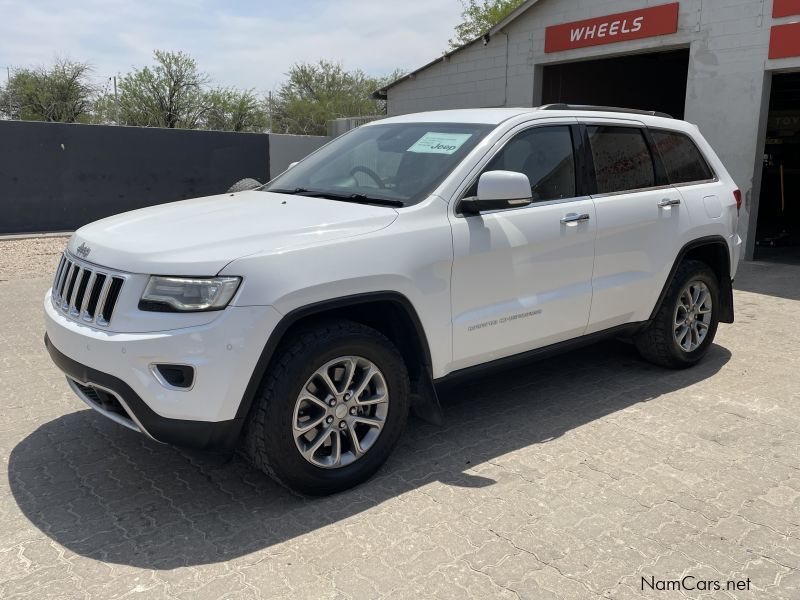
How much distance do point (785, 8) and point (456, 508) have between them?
9492mm

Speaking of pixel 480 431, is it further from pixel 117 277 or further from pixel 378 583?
pixel 117 277

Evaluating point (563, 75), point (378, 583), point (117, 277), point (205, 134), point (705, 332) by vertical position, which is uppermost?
point (563, 75)

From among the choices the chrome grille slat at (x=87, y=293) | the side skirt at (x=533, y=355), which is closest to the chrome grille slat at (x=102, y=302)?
the chrome grille slat at (x=87, y=293)

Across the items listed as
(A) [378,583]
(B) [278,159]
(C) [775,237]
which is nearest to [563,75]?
(C) [775,237]

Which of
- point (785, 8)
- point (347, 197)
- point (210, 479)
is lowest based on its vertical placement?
point (210, 479)

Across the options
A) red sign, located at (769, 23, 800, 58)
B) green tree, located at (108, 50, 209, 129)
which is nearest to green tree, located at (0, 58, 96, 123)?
green tree, located at (108, 50, 209, 129)

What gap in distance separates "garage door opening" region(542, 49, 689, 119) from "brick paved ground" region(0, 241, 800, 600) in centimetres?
1140

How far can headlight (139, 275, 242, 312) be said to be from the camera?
2924 millimetres

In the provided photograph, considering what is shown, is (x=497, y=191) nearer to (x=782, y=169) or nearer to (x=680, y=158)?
(x=680, y=158)

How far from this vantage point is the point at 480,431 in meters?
4.19

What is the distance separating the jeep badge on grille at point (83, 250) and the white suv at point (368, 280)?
0.06 feet

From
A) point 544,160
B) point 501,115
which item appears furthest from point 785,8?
point 501,115

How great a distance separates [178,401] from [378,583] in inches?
43.7

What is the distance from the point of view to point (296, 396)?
123 inches
